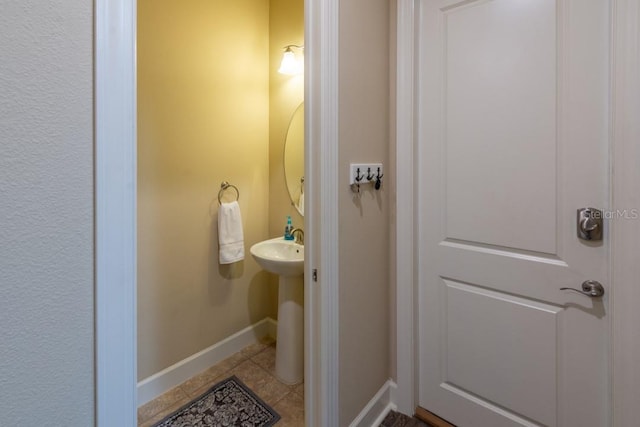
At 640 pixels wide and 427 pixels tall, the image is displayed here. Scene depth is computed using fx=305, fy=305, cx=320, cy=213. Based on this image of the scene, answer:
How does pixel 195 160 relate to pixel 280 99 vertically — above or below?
below

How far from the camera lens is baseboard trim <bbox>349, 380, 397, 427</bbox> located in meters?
1.45

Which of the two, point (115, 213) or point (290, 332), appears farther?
point (290, 332)

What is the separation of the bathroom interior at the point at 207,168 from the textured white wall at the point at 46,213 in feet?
3.89

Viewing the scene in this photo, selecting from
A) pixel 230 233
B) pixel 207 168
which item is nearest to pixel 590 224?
pixel 230 233

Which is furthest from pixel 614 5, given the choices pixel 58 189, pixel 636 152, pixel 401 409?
pixel 401 409

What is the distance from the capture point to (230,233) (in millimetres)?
1965

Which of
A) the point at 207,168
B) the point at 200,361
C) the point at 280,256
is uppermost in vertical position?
the point at 207,168

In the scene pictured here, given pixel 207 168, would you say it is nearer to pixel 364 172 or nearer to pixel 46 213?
pixel 364 172

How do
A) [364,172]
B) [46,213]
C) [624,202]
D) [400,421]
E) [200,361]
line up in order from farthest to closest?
[200,361] < [400,421] < [364,172] < [624,202] < [46,213]

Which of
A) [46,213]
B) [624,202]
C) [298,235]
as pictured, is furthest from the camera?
[298,235]

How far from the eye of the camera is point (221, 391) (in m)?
1.76

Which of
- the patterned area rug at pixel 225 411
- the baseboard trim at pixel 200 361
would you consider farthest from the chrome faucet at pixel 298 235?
the patterned area rug at pixel 225 411

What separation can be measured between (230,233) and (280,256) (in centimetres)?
36

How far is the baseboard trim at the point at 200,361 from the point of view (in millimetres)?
1686
